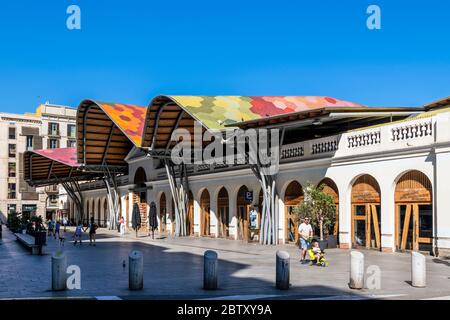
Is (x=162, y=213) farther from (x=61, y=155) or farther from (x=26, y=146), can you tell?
(x=26, y=146)

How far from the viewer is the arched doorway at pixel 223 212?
4000cm

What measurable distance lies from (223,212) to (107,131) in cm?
1836

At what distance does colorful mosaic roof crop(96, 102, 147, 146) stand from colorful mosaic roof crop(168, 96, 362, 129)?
37.7ft

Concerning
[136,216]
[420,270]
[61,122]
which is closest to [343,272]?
Answer: [420,270]

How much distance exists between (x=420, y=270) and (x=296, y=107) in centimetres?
2315

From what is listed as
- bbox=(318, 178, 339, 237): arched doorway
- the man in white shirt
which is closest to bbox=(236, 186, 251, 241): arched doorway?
bbox=(318, 178, 339, 237): arched doorway

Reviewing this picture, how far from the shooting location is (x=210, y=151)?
42.8 metres

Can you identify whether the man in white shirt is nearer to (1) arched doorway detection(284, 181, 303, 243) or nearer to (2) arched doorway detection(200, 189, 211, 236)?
(1) arched doorway detection(284, 181, 303, 243)

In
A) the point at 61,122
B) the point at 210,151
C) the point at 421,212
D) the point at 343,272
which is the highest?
the point at 61,122

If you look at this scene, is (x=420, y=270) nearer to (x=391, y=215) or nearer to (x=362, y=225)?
(x=391, y=215)

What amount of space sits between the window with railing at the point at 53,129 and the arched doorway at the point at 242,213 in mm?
76700

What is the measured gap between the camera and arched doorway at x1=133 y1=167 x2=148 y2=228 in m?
55.5

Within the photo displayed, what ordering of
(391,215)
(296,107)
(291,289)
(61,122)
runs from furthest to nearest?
(61,122), (296,107), (391,215), (291,289)
